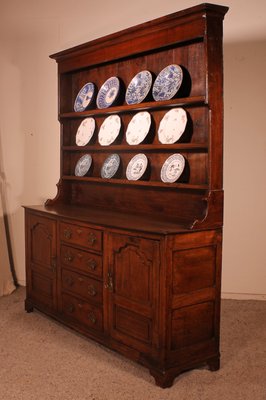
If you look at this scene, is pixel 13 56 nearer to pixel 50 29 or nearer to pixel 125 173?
pixel 50 29

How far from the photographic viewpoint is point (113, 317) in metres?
2.62

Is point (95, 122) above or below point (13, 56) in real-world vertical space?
below

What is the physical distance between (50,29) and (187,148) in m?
2.02

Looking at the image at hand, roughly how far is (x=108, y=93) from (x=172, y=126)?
2.14 ft

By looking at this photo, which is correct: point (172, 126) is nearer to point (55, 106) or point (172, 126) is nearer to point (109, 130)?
point (109, 130)

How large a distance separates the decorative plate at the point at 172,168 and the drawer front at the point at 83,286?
73cm

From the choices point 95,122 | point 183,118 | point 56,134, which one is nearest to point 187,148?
point 183,118

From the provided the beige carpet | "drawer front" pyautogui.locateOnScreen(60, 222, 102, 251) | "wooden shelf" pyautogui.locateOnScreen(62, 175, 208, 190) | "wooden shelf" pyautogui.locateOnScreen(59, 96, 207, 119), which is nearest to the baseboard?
the beige carpet

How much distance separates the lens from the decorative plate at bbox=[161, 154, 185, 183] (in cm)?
270

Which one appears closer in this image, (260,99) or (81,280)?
(81,280)

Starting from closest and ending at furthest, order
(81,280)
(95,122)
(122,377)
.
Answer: (122,377)
(81,280)
(95,122)

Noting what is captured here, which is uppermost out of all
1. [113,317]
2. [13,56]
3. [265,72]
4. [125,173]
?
[13,56]

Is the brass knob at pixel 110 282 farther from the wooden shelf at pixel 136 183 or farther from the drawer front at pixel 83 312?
the wooden shelf at pixel 136 183

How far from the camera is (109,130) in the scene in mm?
3182
